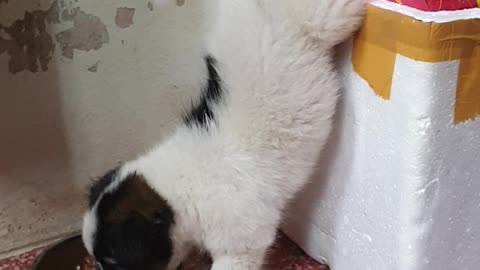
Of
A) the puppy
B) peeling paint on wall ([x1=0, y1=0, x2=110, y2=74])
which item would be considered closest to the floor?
the puppy

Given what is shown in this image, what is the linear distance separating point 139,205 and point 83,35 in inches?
23.3

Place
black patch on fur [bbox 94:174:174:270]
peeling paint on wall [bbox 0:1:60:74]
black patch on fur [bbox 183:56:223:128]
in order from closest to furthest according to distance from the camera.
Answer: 1. black patch on fur [bbox 94:174:174:270]
2. black patch on fur [bbox 183:56:223:128]
3. peeling paint on wall [bbox 0:1:60:74]

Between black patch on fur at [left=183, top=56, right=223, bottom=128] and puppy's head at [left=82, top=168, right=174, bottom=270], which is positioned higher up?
black patch on fur at [left=183, top=56, right=223, bottom=128]

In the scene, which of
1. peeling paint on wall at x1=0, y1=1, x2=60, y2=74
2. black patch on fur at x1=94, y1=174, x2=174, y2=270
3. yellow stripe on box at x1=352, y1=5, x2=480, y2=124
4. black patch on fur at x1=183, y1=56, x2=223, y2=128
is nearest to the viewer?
yellow stripe on box at x1=352, y1=5, x2=480, y2=124

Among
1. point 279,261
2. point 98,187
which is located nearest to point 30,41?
point 98,187

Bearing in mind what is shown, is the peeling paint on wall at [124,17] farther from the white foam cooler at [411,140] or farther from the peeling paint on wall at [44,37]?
A: the white foam cooler at [411,140]

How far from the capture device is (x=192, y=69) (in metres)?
2.07

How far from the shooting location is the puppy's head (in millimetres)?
1514

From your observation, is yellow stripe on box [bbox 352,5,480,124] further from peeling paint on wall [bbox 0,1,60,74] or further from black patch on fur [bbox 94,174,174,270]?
peeling paint on wall [bbox 0,1,60,74]

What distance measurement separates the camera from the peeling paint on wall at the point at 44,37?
1.85 metres

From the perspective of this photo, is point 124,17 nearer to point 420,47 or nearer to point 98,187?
point 98,187

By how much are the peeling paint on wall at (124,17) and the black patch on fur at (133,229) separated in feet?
1.76

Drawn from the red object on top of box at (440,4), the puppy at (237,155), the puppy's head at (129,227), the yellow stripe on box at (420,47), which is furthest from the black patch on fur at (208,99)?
the red object on top of box at (440,4)

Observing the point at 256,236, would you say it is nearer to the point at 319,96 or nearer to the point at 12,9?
the point at 319,96
